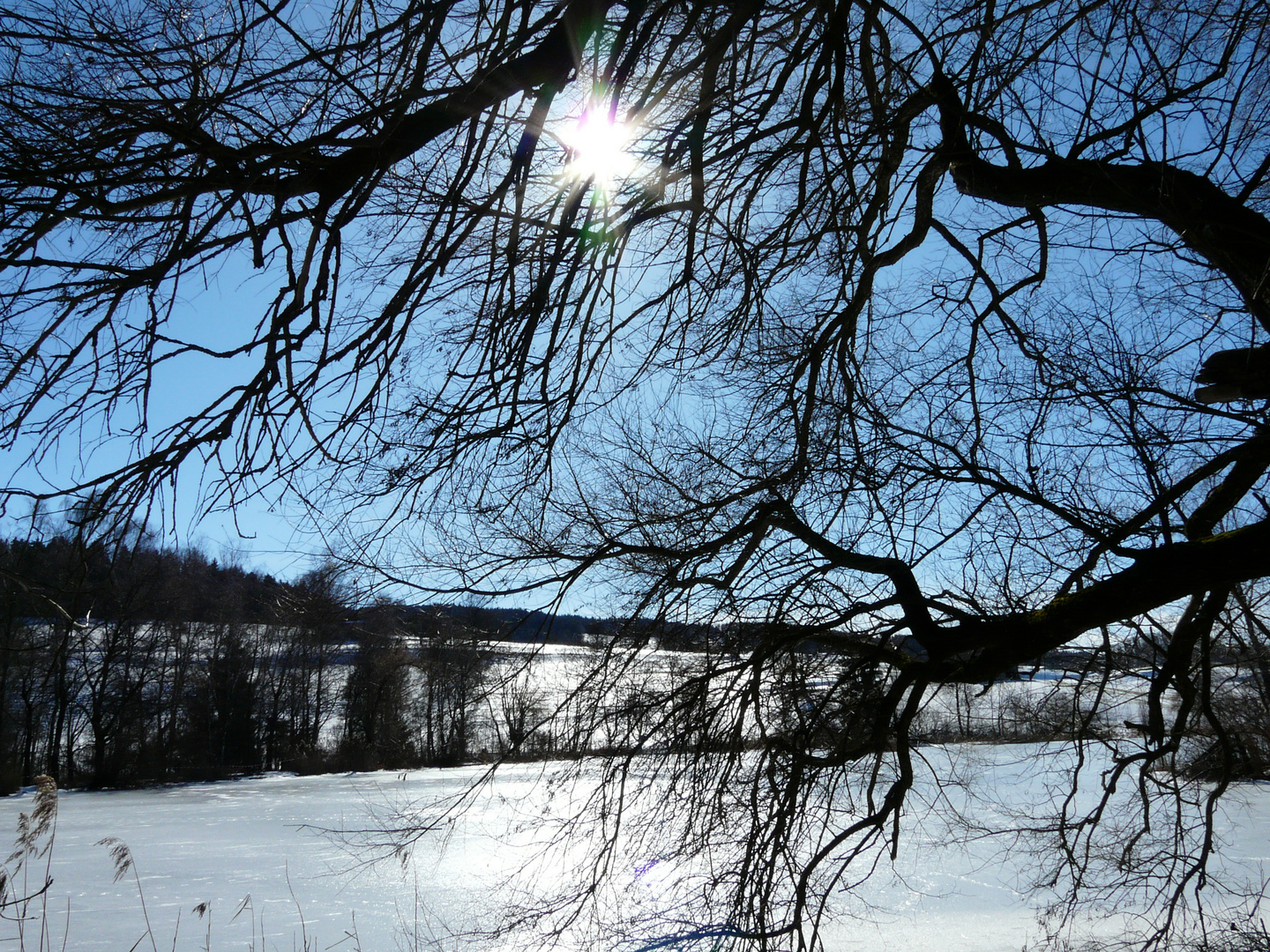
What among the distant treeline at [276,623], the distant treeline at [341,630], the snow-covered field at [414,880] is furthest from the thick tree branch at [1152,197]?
the snow-covered field at [414,880]

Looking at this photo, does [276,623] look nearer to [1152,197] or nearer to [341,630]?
[341,630]

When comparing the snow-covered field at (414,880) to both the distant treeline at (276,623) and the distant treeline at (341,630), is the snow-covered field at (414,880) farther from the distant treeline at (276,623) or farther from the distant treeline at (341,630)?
the distant treeline at (276,623)

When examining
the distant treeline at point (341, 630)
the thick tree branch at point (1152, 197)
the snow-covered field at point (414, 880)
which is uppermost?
the thick tree branch at point (1152, 197)

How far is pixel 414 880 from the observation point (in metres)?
9.79

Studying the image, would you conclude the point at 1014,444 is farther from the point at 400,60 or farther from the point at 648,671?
the point at 400,60

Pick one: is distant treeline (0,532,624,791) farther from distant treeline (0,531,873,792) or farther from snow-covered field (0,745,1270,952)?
snow-covered field (0,745,1270,952)

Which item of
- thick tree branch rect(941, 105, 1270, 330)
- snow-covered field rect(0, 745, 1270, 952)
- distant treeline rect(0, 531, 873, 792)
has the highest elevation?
thick tree branch rect(941, 105, 1270, 330)

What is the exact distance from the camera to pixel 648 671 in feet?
12.8

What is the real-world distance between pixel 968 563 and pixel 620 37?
2.86 meters

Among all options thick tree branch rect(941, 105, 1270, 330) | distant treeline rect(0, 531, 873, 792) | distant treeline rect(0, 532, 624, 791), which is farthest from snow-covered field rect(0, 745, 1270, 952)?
thick tree branch rect(941, 105, 1270, 330)

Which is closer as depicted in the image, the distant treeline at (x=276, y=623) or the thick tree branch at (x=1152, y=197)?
the distant treeline at (x=276, y=623)

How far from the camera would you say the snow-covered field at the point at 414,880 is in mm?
4910

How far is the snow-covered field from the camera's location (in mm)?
4910

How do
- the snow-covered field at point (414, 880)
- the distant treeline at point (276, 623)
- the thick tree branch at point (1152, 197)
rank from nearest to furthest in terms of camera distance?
the distant treeline at point (276, 623) → the thick tree branch at point (1152, 197) → the snow-covered field at point (414, 880)
